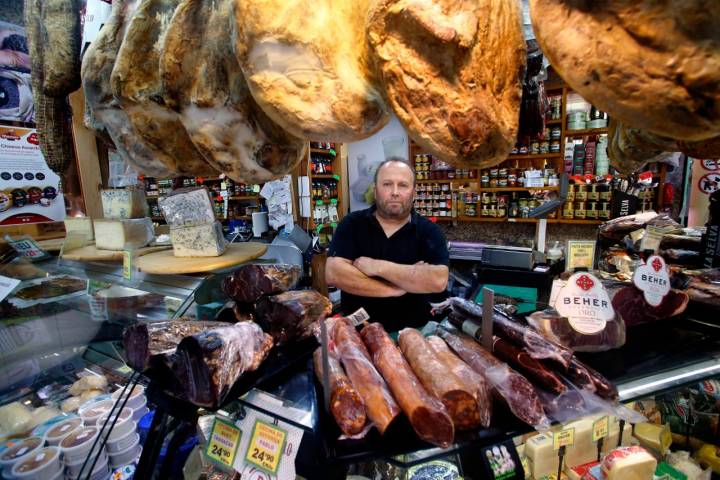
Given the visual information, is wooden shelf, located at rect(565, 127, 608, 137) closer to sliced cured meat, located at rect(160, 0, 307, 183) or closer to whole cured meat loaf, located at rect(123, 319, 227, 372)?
sliced cured meat, located at rect(160, 0, 307, 183)

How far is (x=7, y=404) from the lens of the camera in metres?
1.75

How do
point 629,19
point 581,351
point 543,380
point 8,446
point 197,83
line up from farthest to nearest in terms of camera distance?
point 8,446 → point 581,351 → point 543,380 → point 197,83 → point 629,19

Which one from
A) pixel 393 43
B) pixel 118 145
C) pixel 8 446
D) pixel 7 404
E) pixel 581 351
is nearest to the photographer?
pixel 393 43

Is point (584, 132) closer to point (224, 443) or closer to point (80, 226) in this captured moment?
point (224, 443)

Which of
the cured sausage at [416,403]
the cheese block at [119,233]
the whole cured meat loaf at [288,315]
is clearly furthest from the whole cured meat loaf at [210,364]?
the cheese block at [119,233]

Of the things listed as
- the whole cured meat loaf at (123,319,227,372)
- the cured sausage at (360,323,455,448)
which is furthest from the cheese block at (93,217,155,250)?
the cured sausage at (360,323,455,448)

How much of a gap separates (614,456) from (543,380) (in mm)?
1036

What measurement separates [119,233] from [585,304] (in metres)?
2.19

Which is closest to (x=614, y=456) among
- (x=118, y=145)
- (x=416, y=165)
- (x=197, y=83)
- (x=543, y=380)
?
(x=543, y=380)

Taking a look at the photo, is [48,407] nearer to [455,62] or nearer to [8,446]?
[8,446]

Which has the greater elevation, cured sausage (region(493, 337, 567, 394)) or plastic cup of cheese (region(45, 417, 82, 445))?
cured sausage (region(493, 337, 567, 394))

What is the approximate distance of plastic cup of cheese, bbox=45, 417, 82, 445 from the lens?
1.51 meters

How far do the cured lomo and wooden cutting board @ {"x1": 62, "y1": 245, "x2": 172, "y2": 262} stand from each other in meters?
1.64

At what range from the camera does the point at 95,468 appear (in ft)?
4.85
